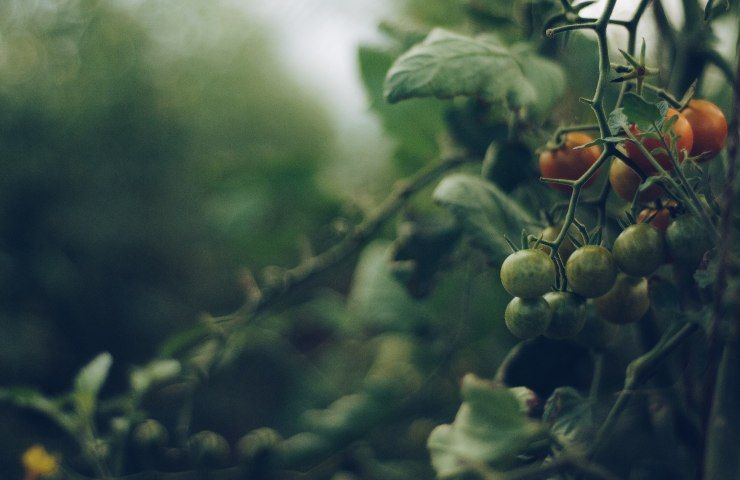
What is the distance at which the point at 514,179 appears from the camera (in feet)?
1.50

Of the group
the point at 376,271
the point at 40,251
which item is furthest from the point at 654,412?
the point at 40,251

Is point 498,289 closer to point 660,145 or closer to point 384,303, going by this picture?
point 384,303

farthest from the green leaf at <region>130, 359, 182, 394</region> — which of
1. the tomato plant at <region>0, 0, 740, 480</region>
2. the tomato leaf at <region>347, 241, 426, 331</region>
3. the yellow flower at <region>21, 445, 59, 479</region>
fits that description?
the tomato leaf at <region>347, 241, 426, 331</region>

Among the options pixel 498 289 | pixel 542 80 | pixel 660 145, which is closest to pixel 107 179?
pixel 498 289

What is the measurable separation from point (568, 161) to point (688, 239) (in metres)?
0.08

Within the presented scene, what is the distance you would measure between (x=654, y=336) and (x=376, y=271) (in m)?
0.35

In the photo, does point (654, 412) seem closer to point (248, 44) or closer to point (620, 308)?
point (620, 308)

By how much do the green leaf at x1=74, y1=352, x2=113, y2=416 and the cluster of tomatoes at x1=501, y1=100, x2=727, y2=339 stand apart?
37cm

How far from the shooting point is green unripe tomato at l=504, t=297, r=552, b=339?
1.02ft

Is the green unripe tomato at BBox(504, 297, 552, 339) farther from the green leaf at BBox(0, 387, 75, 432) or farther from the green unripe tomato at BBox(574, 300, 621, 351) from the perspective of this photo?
the green leaf at BBox(0, 387, 75, 432)

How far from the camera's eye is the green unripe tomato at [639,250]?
31cm

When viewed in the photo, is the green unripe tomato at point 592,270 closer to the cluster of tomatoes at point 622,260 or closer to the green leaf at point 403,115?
the cluster of tomatoes at point 622,260

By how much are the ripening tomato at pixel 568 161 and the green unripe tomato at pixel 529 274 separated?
75mm

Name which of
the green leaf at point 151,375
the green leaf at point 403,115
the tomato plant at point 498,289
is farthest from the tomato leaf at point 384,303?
the green leaf at point 151,375
